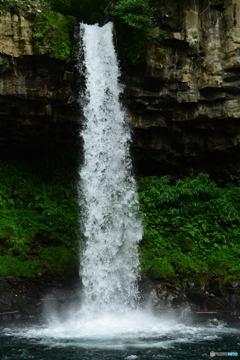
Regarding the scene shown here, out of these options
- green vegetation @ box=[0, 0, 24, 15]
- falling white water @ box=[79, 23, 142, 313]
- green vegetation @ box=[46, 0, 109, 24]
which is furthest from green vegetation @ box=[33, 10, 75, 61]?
green vegetation @ box=[46, 0, 109, 24]

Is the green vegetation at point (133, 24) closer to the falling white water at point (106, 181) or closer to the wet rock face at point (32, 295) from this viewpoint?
the falling white water at point (106, 181)

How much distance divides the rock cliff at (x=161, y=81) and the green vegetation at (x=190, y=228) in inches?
92.7

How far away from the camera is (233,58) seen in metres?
13.9

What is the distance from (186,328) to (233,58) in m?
8.90

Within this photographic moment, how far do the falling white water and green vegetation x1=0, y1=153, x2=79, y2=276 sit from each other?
0.97 m

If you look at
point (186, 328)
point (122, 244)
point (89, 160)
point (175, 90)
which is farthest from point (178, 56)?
point (186, 328)

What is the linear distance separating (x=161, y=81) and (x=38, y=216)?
632cm

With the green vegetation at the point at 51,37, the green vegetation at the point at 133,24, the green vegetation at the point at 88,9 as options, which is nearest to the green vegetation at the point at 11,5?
the green vegetation at the point at 51,37

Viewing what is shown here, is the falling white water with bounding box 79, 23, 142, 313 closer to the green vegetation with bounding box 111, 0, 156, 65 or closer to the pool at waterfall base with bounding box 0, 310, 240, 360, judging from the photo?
the green vegetation with bounding box 111, 0, 156, 65

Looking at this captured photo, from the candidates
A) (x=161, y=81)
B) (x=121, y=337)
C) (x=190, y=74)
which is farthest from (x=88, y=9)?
(x=121, y=337)

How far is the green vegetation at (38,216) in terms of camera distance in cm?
1255

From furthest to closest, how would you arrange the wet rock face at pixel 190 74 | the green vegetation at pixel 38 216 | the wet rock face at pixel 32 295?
the wet rock face at pixel 190 74
the green vegetation at pixel 38 216
the wet rock face at pixel 32 295

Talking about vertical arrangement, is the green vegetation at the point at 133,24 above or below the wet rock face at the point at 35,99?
above

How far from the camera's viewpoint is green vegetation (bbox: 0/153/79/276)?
12547mm
